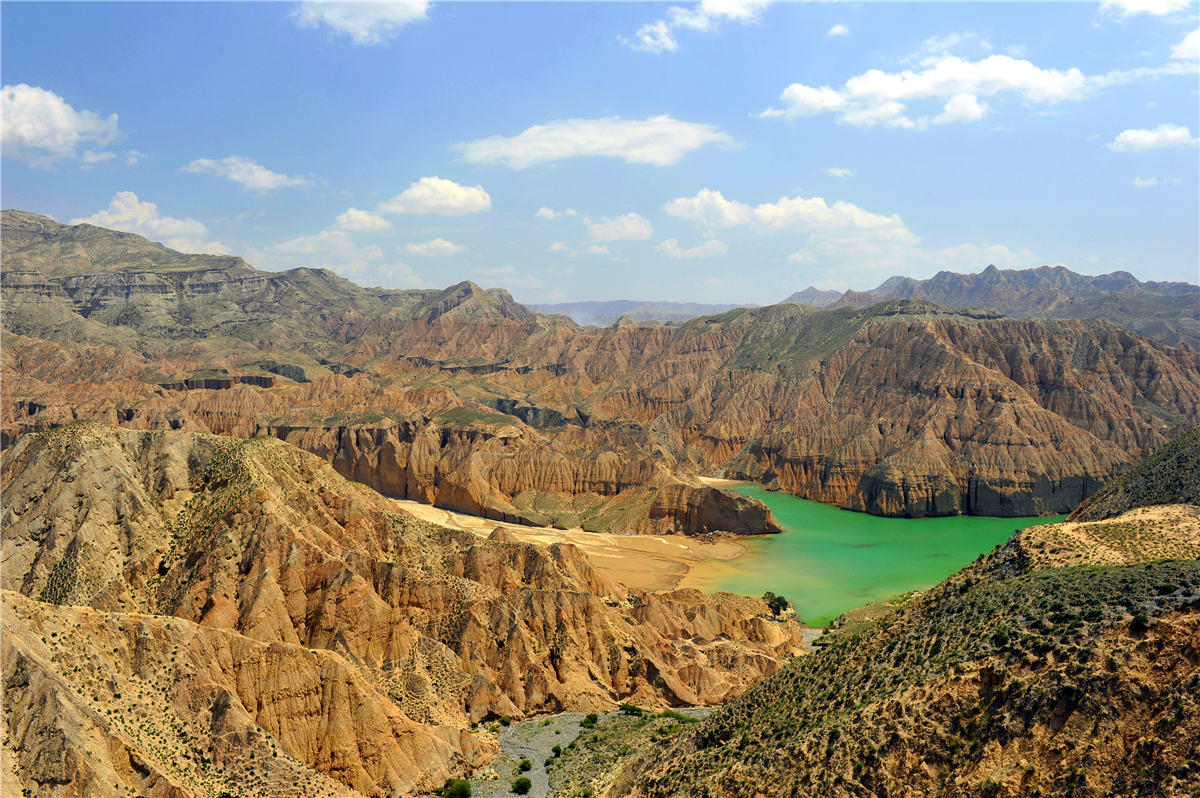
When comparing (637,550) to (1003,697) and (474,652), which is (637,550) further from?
(1003,697)

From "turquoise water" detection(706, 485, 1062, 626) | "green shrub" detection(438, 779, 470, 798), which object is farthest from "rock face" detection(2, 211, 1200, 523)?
"green shrub" detection(438, 779, 470, 798)

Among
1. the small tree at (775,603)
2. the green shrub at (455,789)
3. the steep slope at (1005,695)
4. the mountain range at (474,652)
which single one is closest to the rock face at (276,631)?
the mountain range at (474,652)

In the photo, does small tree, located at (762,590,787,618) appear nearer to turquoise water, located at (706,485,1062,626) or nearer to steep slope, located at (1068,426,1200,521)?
turquoise water, located at (706,485,1062,626)

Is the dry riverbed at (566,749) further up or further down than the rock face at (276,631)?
further down

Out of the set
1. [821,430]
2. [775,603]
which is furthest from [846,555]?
[821,430]

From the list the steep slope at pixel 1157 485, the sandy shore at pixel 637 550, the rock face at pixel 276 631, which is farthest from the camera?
the sandy shore at pixel 637 550

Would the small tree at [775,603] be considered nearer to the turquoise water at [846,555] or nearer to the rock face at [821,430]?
the turquoise water at [846,555]

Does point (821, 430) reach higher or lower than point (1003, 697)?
higher
